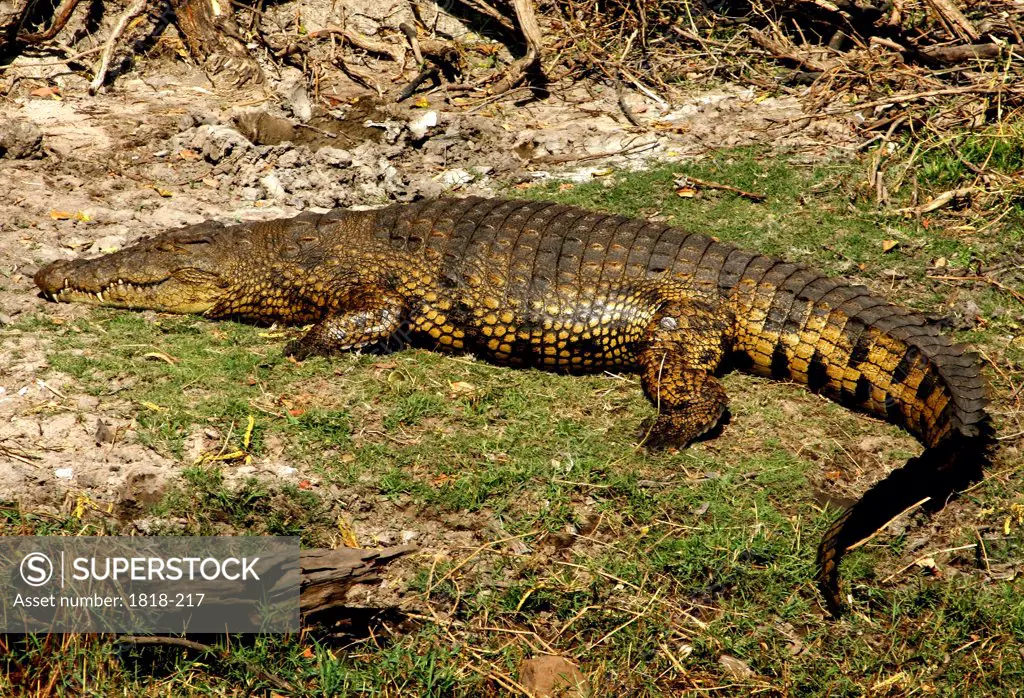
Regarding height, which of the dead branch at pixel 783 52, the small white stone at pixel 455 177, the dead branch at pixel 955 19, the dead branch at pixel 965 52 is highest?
the dead branch at pixel 955 19

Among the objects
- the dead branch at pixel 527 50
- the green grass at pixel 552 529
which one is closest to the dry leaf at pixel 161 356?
the green grass at pixel 552 529

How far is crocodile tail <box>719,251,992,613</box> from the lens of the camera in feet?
14.1

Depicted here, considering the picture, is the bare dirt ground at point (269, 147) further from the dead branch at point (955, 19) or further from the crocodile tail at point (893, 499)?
the crocodile tail at point (893, 499)

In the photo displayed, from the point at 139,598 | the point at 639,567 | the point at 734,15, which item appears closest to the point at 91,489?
the point at 139,598

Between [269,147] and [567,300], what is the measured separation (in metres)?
3.26

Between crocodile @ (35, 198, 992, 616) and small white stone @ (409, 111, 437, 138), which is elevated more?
small white stone @ (409, 111, 437, 138)

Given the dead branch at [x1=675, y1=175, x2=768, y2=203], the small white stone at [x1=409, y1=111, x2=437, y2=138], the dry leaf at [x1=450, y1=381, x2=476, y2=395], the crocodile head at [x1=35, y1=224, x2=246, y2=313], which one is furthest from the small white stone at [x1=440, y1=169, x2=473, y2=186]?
the dry leaf at [x1=450, y1=381, x2=476, y2=395]

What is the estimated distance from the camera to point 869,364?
5027 millimetres

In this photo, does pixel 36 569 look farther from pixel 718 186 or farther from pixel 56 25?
pixel 56 25

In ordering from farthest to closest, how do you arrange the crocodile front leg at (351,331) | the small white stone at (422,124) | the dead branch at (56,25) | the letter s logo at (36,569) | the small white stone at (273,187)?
1. the dead branch at (56,25)
2. the small white stone at (422,124)
3. the small white stone at (273,187)
4. the crocodile front leg at (351,331)
5. the letter s logo at (36,569)

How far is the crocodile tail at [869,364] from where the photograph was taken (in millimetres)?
4297

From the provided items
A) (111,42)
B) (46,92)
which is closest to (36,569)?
(46,92)

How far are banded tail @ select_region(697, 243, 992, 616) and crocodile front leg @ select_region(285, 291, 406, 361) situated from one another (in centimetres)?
181

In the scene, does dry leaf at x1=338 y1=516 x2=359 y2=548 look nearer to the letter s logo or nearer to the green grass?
the green grass
